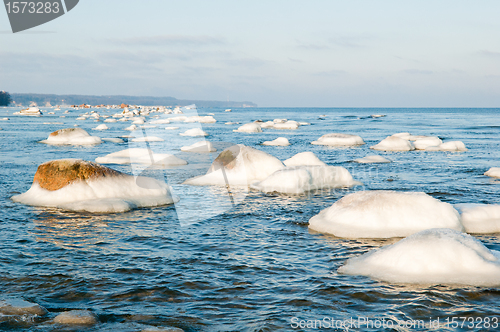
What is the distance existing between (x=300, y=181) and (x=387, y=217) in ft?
16.5

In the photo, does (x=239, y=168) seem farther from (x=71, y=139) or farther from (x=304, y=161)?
(x=71, y=139)

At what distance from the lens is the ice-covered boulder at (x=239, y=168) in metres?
15.4

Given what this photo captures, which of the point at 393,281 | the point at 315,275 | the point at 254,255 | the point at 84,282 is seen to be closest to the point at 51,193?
the point at 84,282

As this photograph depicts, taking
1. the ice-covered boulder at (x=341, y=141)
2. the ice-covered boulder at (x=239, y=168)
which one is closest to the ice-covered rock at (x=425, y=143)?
the ice-covered boulder at (x=341, y=141)

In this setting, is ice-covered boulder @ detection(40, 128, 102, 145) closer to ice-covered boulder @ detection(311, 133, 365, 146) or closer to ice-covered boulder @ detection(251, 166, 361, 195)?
ice-covered boulder @ detection(311, 133, 365, 146)

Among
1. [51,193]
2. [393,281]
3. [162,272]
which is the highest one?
[51,193]

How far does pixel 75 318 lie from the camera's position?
532 centimetres

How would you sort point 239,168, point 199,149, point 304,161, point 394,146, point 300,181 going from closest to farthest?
point 300,181
point 239,168
point 304,161
point 199,149
point 394,146

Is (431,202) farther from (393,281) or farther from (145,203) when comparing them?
(145,203)

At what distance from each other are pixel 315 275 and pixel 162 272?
2.57m

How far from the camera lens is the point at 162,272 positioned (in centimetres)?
711

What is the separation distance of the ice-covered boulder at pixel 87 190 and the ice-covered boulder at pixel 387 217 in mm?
4958

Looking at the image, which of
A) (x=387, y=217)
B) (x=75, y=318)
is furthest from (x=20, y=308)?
(x=387, y=217)

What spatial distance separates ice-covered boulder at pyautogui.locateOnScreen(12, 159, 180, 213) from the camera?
11.2m
